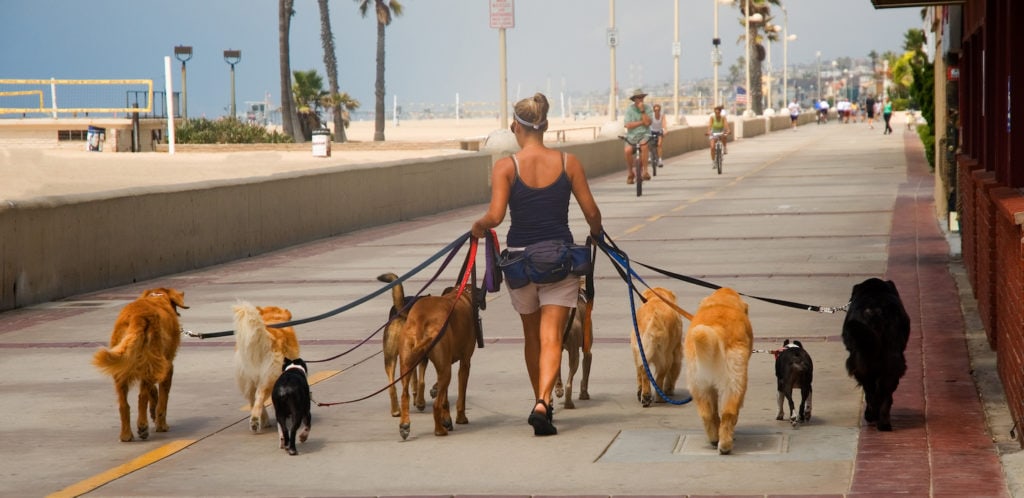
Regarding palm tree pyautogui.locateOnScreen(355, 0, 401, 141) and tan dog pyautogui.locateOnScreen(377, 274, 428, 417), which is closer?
tan dog pyautogui.locateOnScreen(377, 274, 428, 417)

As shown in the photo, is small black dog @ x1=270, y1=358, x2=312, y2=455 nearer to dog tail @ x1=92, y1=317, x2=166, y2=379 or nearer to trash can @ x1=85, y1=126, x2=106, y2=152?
dog tail @ x1=92, y1=317, x2=166, y2=379

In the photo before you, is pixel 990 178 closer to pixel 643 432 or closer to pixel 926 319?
pixel 926 319

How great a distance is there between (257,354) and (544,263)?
5.59ft

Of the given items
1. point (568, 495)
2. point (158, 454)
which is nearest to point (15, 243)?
point (158, 454)

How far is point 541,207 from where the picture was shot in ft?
28.7

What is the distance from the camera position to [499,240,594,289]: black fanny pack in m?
8.64

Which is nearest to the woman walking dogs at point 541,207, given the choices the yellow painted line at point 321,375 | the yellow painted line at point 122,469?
the yellow painted line at point 122,469

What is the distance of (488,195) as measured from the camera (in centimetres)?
3269

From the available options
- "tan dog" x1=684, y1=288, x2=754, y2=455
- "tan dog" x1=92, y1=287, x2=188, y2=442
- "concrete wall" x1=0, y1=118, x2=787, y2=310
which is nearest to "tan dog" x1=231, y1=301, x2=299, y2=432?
"tan dog" x1=92, y1=287, x2=188, y2=442

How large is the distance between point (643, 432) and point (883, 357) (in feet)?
4.59

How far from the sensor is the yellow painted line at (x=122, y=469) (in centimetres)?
759

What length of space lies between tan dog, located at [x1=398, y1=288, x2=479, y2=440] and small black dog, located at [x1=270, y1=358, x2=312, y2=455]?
0.56m

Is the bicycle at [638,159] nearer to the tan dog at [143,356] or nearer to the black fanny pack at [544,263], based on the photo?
the black fanny pack at [544,263]

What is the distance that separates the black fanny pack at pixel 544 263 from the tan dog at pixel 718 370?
92 cm
